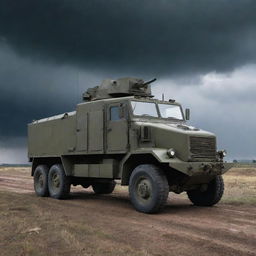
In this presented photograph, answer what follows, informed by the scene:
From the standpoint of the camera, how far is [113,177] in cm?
1334

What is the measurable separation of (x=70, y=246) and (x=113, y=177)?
19.8 ft

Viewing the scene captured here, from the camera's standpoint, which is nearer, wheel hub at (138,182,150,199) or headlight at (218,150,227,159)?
wheel hub at (138,182,150,199)

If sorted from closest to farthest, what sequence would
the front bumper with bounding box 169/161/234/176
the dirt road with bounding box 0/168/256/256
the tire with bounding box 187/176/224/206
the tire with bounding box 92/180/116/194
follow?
the dirt road with bounding box 0/168/256/256 < the front bumper with bounding box 169/161/234/176 < the tire with bounding box 187/176/224/206 < the tire with bounding box 92/180/116/194

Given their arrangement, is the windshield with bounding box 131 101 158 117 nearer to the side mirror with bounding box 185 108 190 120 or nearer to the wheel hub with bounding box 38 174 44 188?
the side mirror with bounding box 185 108 190 120

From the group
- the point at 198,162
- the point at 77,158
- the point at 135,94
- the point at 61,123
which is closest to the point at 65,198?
the point at 77,158

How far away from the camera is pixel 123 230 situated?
8.90 metres

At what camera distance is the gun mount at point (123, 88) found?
572 inches

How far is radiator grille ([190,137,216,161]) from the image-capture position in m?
11.9

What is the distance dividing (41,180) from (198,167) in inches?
318

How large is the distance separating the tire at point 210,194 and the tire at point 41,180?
6.04m

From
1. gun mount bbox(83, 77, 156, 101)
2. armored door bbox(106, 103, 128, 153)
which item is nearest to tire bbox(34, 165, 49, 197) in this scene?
gun mount bbox(83, 77, 156, 101)

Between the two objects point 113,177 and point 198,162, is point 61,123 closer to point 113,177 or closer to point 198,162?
point 113,177

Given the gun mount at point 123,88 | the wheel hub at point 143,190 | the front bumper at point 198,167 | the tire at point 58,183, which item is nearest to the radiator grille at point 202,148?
the front bumper at point 198,167

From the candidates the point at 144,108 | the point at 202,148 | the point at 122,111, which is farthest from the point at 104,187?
the point at 202,148
